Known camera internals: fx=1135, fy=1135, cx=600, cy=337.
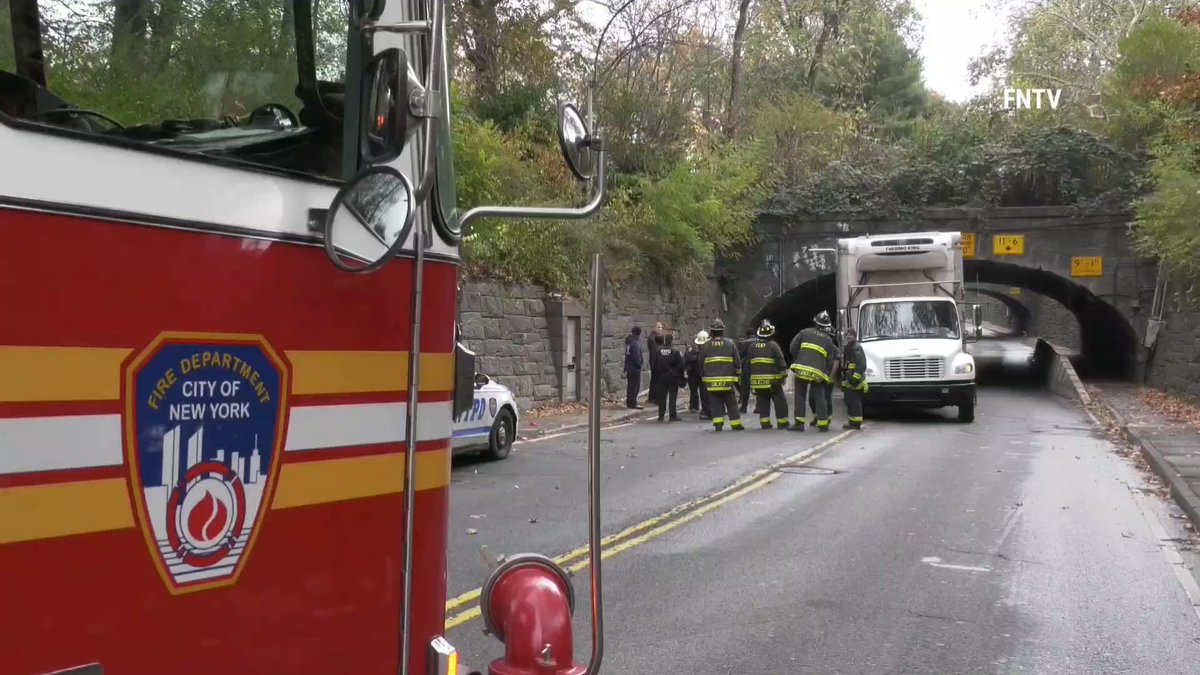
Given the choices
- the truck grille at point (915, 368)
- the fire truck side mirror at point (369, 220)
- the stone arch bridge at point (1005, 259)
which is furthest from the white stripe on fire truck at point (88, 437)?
the stone arch bridge at point (1005, 259)

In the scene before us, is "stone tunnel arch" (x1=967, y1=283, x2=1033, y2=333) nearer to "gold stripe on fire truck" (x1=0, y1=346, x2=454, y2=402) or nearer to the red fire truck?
the red fire truck

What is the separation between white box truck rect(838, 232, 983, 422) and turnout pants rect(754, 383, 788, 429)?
218cm

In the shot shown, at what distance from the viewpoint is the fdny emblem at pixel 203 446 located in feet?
6.17

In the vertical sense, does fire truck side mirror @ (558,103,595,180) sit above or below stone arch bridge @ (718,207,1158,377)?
below

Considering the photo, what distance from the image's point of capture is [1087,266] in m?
31.1

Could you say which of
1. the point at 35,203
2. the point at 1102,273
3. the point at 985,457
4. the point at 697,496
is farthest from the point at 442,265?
the point at 1102,273

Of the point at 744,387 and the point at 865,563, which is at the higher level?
the point at 744,387

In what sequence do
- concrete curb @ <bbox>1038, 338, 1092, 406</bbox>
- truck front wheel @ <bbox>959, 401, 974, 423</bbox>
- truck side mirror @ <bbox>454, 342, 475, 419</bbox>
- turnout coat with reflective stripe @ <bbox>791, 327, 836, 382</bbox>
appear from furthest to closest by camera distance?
concrete curb @ <bbox>1038, 338, 1092, 406</bbox>, truck front wheel @ <bbox>959, 401, 974, 423</bbox>, turnout coat with reflective stripe @ <bbox>791, 327, 836, 382</bbox>, truck side mirror @ <bbox>454, 342, 475, 419</bbox>

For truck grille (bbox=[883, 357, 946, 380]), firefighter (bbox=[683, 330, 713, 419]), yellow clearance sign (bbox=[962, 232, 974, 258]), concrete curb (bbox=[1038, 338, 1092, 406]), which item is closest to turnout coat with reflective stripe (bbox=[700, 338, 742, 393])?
firefighter (bbox=[683, 330, 713, 419])

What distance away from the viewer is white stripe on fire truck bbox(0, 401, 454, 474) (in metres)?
1.70

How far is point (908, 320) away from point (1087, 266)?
12311mm

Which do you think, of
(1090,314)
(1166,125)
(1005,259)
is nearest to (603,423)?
(1005,259)

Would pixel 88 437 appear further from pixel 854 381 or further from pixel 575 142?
pixel 854 381

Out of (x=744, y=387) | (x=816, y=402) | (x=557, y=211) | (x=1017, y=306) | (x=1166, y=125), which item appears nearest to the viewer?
(x=557, y=211)
